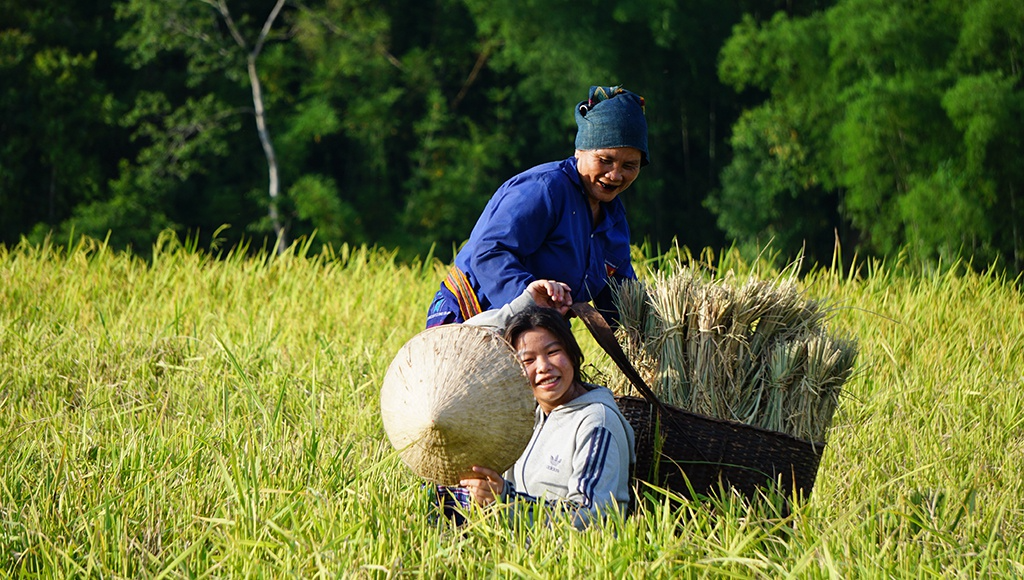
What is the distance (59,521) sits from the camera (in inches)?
108

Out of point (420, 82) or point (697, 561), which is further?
point (420, 82)

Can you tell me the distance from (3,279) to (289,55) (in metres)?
17.3

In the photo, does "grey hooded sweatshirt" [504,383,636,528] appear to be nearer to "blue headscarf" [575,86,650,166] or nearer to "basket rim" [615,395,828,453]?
"basket rim" [615,395,828,453]

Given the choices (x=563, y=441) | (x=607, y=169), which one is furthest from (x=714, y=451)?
(x=607, y=169)

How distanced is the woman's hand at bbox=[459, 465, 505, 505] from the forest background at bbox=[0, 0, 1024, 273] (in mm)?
15262

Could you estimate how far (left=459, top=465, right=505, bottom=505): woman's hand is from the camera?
2.61 metres

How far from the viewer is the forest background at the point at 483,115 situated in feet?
58.4

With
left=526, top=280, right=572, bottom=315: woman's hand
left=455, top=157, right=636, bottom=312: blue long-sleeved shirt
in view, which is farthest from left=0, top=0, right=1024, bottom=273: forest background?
left=526, top=280, right=572, bottom=315: woman's hand

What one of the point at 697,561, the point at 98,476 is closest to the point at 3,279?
the point at 98,476

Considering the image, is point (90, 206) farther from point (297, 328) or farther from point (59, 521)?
point (59, 521)

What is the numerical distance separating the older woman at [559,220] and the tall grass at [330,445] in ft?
1.79

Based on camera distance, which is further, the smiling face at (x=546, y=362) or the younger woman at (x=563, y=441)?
the smiling face at (x=546, y=362)

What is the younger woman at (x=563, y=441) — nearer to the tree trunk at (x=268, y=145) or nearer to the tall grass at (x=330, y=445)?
the tall grass at (x=330, y=445)

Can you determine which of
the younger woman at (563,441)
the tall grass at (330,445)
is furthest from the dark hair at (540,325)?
the tall grass at (330,445)
